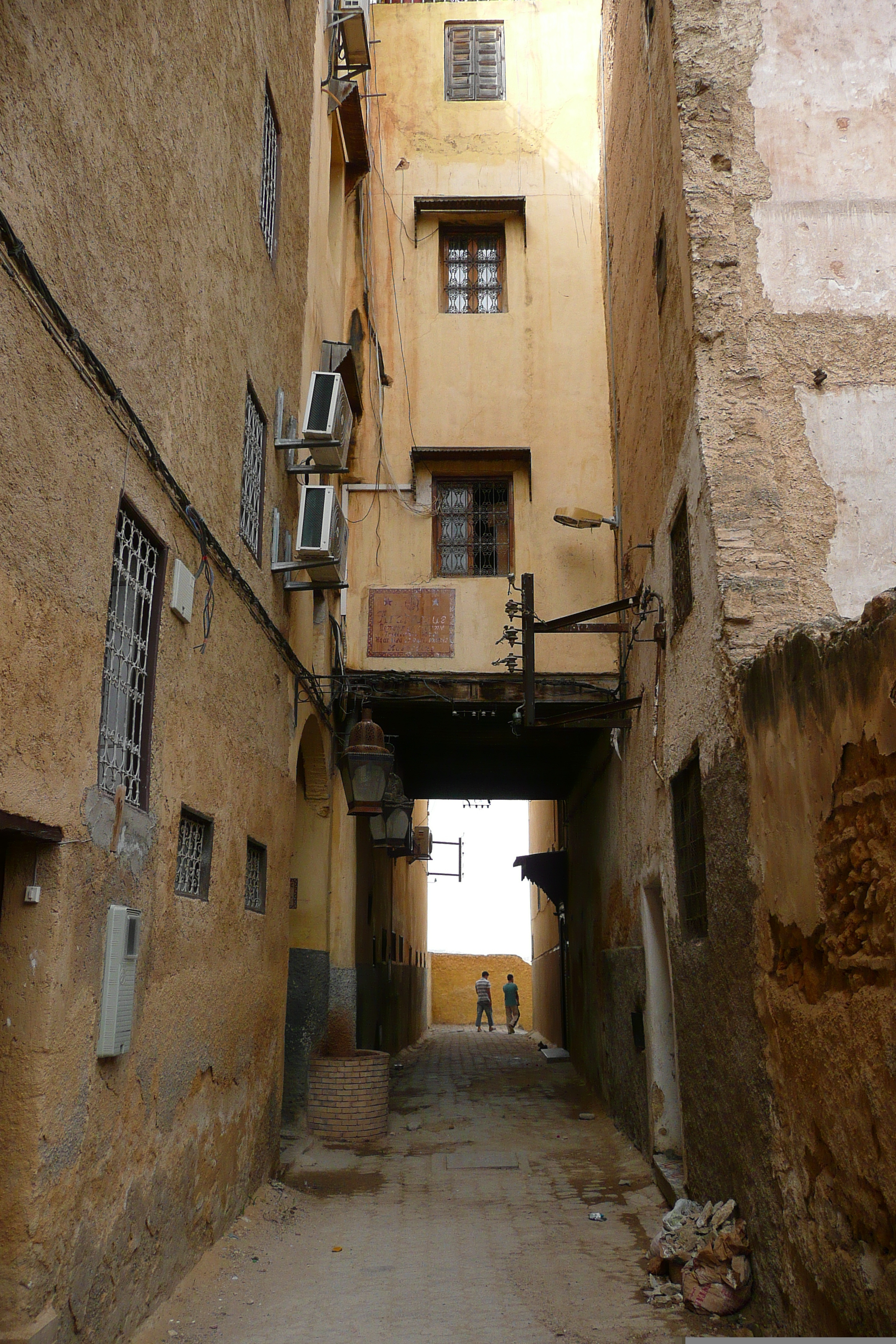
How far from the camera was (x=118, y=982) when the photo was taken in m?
4.35

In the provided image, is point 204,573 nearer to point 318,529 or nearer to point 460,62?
point 318,529

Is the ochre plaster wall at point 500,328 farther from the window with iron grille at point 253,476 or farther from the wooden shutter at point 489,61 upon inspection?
the window with iron grille at point 253,476

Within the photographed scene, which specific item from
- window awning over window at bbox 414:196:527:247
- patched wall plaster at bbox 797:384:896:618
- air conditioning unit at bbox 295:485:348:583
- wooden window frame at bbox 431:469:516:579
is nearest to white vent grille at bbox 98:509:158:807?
air conditioning unit at bbox 295:485:348:583

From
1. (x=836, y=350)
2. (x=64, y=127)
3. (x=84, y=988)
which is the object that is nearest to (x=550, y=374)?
(x=836, y=350)

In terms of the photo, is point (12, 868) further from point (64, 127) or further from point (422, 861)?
point (422, 861)

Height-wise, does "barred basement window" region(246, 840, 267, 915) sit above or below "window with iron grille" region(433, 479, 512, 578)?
below

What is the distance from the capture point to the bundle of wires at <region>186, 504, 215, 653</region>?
5645 millimetres

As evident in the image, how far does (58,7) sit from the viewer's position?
3889 millimetres

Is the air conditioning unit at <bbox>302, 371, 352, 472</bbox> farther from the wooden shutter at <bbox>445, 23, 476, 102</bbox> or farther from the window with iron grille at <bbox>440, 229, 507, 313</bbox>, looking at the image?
the wooden shutter at <bbox>445, 23, 476, 102</bbox>

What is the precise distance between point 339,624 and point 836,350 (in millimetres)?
5546

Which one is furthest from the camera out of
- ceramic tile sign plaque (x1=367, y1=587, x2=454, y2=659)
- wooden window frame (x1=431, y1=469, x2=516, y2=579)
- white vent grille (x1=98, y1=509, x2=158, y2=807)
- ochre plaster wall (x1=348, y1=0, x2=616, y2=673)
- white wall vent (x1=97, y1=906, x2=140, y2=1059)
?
wooden window frame (x1=431, y1=469, x2=516, y2=579)

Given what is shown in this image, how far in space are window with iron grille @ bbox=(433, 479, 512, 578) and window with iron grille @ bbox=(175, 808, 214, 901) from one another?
5594mm

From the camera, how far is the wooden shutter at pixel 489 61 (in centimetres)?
1264

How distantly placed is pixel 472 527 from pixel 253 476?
4278 millimetres
